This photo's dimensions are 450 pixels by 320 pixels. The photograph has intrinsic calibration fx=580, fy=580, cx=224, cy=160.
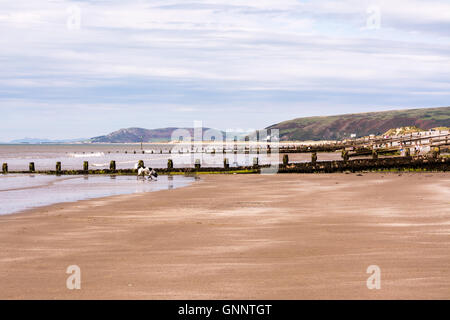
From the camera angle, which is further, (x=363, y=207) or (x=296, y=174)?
(x=296, y=174)

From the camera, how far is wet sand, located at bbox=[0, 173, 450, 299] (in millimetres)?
8070

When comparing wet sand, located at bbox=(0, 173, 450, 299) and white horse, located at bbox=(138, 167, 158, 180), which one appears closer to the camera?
wet sand, located at bbox=(0, 173, 450, 299)

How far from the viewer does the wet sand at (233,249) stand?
8070 millimetres

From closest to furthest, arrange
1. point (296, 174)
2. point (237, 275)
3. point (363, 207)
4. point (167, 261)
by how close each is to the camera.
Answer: point (237, 275) < point (167, 261) < point (363, 207) < point (296, 174)

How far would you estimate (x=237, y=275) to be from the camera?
884 centimetres

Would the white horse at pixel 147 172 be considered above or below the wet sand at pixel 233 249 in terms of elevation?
above

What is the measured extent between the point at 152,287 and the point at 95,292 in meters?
0.79

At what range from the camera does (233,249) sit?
1105cm

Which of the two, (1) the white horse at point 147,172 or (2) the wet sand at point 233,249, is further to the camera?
(1) the white horse at point 147,172

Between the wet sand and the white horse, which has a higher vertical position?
the white horse
